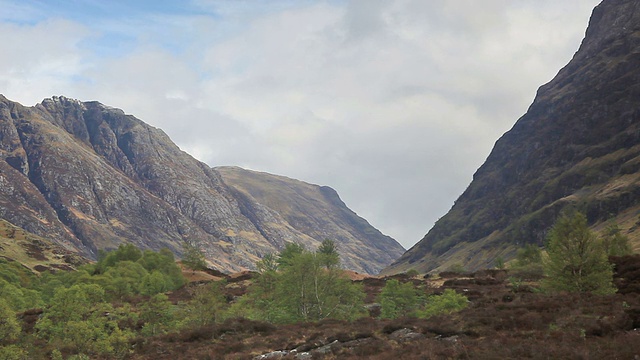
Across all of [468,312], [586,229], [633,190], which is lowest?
[468,312]

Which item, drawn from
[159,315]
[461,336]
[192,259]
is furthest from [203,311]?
[192,259]

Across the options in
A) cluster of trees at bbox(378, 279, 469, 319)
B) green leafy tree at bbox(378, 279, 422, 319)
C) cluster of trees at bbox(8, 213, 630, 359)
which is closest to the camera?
cluster of trees at bbox(8, 213, 630, 359)

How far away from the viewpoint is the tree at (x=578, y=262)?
38.3m

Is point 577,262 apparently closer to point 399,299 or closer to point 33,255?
point 399,299

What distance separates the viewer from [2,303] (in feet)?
122

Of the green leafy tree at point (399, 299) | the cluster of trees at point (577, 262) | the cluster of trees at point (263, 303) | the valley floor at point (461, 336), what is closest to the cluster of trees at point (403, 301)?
the green leafy tree at point (399, 299)

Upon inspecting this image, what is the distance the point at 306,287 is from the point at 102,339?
22131 millimetres

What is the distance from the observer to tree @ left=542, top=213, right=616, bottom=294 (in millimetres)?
38281

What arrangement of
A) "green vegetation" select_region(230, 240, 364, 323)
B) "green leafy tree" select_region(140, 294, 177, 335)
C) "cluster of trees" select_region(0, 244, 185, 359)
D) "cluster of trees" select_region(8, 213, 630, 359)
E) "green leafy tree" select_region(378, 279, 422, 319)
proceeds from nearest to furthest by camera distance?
"cluster of trees" select_region(0, 244, 185, 359)
"cluster of trees" select_region(8, 213, 630, 359)
"green leafy tree" select_region(140, 294, 177, 335)
"green leafy tree" select_region(378, 279, 422, 319)
"green vegetation" select_region(230, 240, 364, 323)

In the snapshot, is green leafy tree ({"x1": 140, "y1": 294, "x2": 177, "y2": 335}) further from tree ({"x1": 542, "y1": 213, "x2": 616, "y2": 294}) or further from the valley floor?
tree ({"x1": 542, "y1": 213, "x2": 616, "y2": 294})

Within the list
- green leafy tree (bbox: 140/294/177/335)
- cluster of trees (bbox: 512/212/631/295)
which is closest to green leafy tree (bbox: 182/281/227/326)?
green leafy tree (bbox: 140/294/177/335)

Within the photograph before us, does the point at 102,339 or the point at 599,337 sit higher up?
the point at 599,337

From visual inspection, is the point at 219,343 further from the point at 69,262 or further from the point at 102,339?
the point at 69,262

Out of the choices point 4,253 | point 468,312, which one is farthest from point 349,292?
point 4,253
